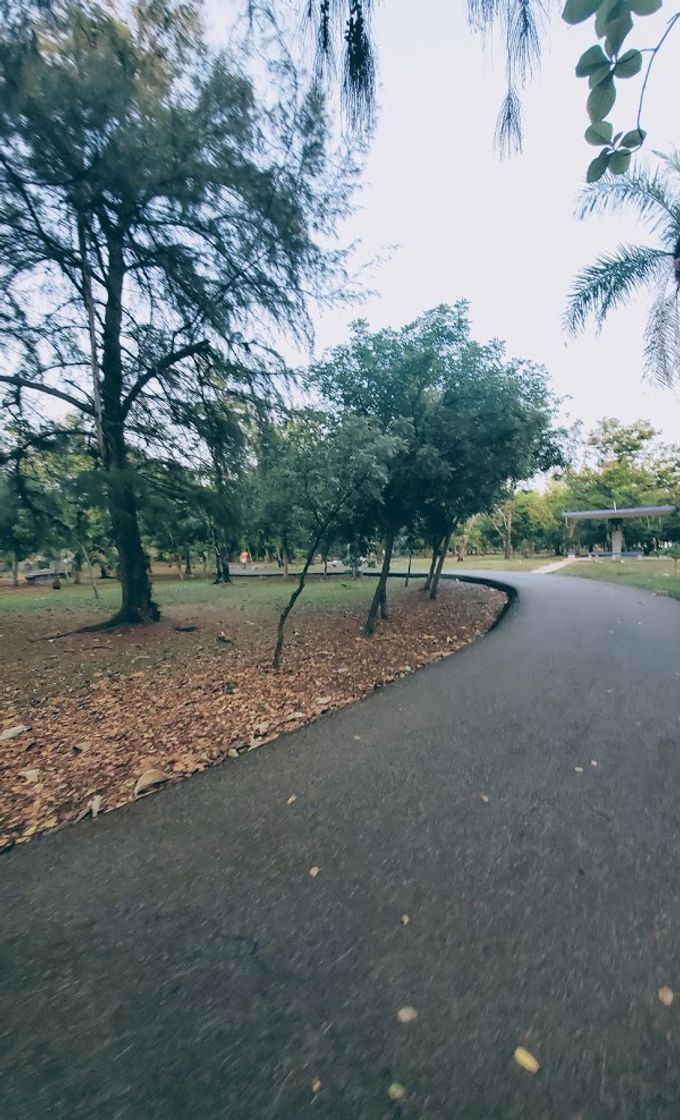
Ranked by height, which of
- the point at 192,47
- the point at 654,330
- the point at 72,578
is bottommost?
the point at 72,578

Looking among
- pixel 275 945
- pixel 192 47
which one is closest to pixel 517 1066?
pixel 275 945

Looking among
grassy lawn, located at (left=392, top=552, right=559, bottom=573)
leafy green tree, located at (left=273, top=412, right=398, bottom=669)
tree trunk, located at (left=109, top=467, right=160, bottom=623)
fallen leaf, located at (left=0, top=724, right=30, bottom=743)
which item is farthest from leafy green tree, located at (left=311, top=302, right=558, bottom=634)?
grassy lawn, located at (left=392, top=552, right=559, bottom=573)

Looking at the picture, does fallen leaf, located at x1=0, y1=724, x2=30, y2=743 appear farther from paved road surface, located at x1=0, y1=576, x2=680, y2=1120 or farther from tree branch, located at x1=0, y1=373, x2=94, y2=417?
tree branch, located at x1=0, y1=373, x2=94, y2=417

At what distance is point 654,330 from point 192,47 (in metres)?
11.6

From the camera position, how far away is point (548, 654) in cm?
670

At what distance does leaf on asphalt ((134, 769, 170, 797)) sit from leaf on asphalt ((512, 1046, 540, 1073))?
8.47ft

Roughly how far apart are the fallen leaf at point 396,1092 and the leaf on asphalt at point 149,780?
7.82 feet

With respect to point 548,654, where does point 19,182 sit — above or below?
above

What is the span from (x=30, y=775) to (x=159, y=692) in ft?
6.89

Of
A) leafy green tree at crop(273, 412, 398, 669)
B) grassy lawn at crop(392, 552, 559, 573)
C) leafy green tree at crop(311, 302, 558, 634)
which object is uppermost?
leafy green tree at crop(311, 302, 558, 634)

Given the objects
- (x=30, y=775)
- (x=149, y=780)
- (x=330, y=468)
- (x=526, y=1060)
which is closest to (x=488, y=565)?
(x=330, y=468)

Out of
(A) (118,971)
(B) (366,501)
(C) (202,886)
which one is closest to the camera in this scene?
(A) (118,971)

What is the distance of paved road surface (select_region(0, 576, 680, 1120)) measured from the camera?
1382mm

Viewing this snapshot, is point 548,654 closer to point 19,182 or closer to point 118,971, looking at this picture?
point 118,971
